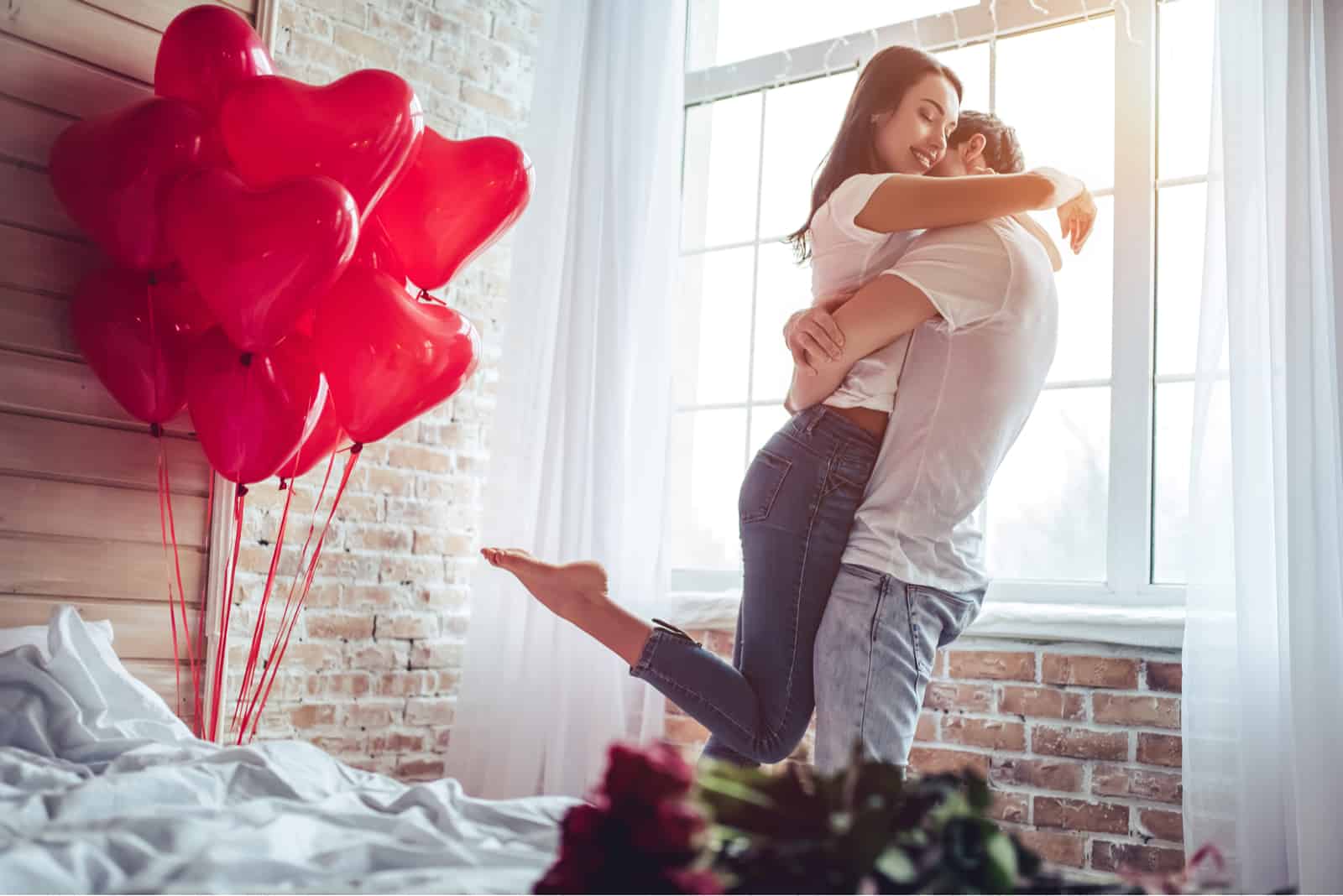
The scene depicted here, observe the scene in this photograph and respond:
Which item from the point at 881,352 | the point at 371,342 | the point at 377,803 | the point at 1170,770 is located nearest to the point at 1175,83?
the point at 881,352

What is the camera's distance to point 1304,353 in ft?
6.76

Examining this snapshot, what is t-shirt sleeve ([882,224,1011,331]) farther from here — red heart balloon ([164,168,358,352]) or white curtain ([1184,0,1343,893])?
red heart balloon ([164,168,358,352])

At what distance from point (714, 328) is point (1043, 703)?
1.32 metres

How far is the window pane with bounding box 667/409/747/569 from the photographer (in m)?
3.01

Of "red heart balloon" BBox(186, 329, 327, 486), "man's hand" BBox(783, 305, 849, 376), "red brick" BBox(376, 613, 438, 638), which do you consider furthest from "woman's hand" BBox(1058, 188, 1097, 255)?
"red brick" BBox(376, 613, 438, 638)

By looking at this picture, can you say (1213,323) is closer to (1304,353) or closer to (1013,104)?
(1304,353)

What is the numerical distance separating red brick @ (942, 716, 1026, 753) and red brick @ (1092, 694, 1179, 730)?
0.16 meters

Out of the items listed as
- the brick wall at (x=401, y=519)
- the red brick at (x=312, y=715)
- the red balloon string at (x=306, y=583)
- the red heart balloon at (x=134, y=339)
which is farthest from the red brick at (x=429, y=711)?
the red heart balloon at (x=134, y=339)

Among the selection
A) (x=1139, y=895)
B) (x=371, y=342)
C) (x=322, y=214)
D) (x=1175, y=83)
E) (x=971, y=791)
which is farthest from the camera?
(x=1175, y=83)

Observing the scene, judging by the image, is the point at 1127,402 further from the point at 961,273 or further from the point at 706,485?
the point at 706,485

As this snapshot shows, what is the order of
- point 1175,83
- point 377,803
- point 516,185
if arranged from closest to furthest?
point 377,803
point 516,185
point 1175,83

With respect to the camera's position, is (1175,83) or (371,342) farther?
(1175,83)

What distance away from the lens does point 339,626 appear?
280cm

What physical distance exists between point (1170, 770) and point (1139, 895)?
1655mm
